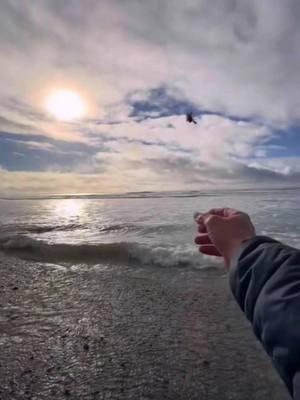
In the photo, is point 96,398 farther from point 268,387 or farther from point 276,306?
point 276,306

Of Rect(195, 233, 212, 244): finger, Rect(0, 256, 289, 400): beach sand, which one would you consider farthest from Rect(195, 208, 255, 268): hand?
Rect(0, 256, 289, 400): beach sand

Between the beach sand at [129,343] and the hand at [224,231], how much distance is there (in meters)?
1.71

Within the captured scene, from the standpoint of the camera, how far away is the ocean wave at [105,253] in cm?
637

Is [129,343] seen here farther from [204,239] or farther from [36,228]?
[36,228]

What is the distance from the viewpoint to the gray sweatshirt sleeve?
0.72 metres

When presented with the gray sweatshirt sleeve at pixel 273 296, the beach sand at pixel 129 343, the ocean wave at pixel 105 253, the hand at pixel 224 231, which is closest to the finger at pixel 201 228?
the hand at pixel 224 231

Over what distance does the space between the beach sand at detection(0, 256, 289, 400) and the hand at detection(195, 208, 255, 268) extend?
1714 mm

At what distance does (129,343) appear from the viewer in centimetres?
314

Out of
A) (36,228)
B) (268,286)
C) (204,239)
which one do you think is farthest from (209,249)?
(36,228)

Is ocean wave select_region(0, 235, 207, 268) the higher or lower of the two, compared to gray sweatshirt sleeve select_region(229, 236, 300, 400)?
lower

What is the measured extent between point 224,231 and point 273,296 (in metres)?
0.34

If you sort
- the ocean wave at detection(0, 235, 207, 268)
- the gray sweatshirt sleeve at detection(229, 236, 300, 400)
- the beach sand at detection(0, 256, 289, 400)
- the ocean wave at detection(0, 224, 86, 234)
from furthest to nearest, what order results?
the ocean wave at detection(0, 224, 86, 234)
the ocean wave at detection(0, 235, 207, 268)
the beach sand at detection(0, 256, 289, 400)
the gray sweatshirt sleeve at detection(229, 236, 300, 400)

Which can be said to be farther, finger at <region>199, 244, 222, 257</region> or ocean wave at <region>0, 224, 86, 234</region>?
ocean wave at <region>0, 224, 86, 234</region>

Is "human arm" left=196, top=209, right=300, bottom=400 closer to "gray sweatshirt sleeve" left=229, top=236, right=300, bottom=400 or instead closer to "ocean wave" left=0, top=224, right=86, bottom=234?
"gray sweatshirt sleeve" left=229, top=236, right=300, bottom=400
